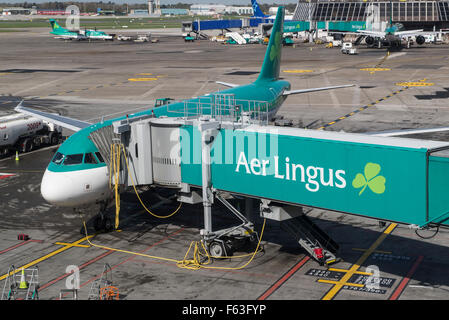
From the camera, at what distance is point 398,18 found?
622 feet

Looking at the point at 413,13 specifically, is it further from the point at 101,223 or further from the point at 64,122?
the point at 101,223

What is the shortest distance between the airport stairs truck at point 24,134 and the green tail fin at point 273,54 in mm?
20878

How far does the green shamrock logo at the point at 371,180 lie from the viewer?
2456cm

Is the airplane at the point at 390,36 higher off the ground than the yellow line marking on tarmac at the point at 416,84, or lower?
higher

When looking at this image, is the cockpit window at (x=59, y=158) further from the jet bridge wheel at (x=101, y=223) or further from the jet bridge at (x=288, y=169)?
the jet bridge wheel at (x=101, y=223)

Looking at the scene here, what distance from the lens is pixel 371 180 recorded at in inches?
976

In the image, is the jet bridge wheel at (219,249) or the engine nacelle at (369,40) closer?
the jet bridge wheel at (219,249)

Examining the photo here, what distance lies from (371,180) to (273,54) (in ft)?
93.6

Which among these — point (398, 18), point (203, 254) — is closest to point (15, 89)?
point (203, 254)

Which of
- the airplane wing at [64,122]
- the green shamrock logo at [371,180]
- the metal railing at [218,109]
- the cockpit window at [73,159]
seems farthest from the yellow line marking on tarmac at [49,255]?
the green shamrock logo at [371,180]

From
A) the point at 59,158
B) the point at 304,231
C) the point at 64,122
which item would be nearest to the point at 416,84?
the point at 64,122

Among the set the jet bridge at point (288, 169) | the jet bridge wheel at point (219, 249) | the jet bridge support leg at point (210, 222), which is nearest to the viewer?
the jet bridge at point (288, 169)

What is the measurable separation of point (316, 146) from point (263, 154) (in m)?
2.82

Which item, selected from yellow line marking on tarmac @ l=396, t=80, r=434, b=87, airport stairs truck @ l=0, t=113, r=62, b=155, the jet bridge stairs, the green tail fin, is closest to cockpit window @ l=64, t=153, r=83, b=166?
the jet bridge stairs
